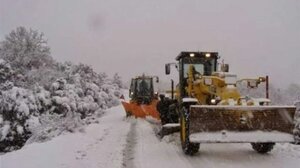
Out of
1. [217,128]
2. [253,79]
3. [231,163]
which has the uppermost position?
[253,79]

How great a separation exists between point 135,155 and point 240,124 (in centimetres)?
248

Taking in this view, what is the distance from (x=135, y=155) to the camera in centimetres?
1030

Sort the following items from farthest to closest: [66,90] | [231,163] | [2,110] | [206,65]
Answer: [66,90]
[2,110]
[206,65]
[231,163]

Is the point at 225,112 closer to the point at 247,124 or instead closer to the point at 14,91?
the point at 247,124

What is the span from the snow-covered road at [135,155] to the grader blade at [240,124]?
0.52 meters

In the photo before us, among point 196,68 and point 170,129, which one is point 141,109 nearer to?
point 196,68

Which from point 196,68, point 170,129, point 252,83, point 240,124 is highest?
point 196,68

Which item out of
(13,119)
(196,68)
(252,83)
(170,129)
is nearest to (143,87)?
(13,119)

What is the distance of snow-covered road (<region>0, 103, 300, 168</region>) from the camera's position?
30.2ft

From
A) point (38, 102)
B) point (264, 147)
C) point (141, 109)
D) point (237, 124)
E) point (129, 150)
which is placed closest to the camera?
point (237, 124)

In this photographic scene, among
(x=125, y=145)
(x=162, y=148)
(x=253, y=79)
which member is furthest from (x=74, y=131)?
(x=253, y=79)

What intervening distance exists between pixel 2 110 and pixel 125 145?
7923 mm

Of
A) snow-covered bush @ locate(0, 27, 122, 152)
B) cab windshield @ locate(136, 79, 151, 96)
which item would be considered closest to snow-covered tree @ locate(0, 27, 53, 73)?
snow-covered bush @ locate(0, 27, 122, 152)

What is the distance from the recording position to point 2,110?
17922mm
